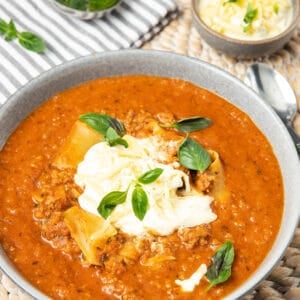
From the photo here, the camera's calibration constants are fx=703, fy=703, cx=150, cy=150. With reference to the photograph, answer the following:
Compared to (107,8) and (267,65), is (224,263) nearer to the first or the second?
(267,65)

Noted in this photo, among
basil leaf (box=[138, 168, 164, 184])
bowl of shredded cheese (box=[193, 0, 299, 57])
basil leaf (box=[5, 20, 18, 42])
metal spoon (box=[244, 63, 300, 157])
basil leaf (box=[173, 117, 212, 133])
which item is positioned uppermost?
basil leaf (box=[5, 20, 18, 42])

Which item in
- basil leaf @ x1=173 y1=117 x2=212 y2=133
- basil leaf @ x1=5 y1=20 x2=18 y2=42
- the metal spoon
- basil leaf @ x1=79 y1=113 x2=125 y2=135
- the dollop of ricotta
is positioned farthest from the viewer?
basil leaf @ x1=5 y1=20 x2=18 y2=42

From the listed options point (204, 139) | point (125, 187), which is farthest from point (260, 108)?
point (125, 187)

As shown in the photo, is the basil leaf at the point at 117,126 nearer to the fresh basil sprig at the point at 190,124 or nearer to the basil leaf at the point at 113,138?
the basil leaf at the point at 113,138

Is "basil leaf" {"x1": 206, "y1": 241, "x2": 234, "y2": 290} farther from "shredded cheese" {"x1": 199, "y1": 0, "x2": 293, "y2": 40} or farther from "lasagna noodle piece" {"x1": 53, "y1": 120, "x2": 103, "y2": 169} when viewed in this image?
"shredded cheese" {"x1": 199, "y1": 0, "x2": 293, "y2": 40}

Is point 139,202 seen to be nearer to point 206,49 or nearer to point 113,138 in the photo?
point 113,138

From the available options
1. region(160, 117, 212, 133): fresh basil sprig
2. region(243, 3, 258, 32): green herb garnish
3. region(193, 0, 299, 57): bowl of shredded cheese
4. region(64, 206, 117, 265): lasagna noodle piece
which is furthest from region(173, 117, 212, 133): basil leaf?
region(243, 3, 258, 32): green herb garnish

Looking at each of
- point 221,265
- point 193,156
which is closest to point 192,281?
point 221,265
